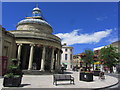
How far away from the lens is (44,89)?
951 centimetres

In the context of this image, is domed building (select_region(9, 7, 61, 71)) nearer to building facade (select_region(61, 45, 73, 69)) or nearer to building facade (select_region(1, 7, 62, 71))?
building facade (select_region(1, 7, 62, 71))

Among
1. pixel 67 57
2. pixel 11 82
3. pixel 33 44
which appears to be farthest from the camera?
pixel 67 57

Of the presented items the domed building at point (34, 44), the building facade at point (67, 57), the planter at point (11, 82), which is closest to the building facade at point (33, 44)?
the domed building at point (34, 44)

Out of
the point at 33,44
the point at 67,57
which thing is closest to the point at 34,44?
the point at 33,44

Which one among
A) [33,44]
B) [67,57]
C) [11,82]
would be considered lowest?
[11,82]

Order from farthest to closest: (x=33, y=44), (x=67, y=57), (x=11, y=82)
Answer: (x=67, y=57)
(x=33, y=44)
(x=11, y=82)

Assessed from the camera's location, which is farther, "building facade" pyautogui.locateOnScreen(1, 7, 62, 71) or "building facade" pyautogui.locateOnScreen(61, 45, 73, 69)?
"building facade" pyautogui.locateOnScreen(61, 45, 73, 69)

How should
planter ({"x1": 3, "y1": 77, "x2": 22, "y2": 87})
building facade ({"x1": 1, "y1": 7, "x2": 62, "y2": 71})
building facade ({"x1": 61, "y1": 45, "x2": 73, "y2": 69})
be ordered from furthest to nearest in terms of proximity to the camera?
building facade ({"x1": 61, "y1": 45, "x2": 73, "y2": 69})
building facade ({"x1": 1, "y1": 7, "x2": 62, "y2": 71})
planter ({"x1": 3, "y1": 77, "x2": 22, "y2": 87})

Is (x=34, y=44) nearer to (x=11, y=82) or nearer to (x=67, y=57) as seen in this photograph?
(x=11, y=82)

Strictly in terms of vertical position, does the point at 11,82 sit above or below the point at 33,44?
below

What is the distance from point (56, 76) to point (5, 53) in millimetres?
13524

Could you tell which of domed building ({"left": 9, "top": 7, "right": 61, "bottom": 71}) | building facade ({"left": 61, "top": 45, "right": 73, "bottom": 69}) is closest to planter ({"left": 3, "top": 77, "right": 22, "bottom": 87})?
domed building ({"left": 9, "top": 7, "right": 61, "bottom": 71})

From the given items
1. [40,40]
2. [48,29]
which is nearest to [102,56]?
[48,29]

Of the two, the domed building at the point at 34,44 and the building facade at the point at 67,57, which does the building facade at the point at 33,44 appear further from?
the building facade at the point at 67,57
